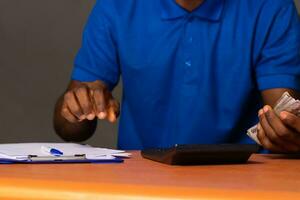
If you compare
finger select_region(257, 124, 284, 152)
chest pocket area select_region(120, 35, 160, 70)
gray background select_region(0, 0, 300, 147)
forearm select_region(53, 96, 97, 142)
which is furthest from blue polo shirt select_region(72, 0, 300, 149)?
gray background select_region(0, 0, 300, 147)

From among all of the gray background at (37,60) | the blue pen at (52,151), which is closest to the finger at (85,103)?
the blue pen at (52,151)

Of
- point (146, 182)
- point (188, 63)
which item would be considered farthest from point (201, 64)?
point (146, 182)

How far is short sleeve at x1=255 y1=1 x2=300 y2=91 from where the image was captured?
1487mm

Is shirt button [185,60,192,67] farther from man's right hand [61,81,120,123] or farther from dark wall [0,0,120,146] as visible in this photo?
dark wall [0,0,120,146]

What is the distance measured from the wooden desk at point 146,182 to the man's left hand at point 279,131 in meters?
0.23

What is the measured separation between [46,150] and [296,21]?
2.71 ft

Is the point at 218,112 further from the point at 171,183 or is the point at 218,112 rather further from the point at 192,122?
the point at 171,183

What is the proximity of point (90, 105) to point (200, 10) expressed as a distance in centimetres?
48

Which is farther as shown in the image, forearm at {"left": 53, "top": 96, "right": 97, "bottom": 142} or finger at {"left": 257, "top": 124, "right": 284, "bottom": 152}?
forearm at {"left": 53, "top": 96, "right": 97, "bottom": 142}

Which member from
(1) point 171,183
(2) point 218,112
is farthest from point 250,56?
(1) point 171,183

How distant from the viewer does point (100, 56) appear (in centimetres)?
160

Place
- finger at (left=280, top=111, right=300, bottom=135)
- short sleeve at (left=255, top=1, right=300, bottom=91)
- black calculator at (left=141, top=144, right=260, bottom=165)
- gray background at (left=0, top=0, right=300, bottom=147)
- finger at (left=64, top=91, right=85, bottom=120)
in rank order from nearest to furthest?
black calculator at (left=141, top=144, right=260, bottom=165) → finger at (left=280, top=111, right=300, bottom=135) → finger at (left=64, top=91, right=85, bottom=120) → short sleeve at (left=255, top=1, right=300, bottom=91) → gray background at (left=0, top=0, right=300, bottom=147)

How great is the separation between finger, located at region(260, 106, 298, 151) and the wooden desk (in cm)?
23

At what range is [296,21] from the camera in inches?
61.6
